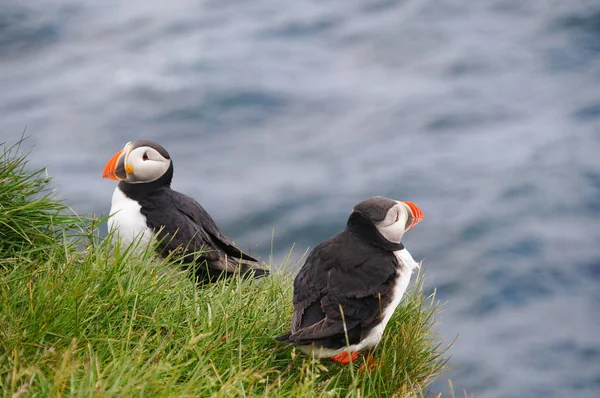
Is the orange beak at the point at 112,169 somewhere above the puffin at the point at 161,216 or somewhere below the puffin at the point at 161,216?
above

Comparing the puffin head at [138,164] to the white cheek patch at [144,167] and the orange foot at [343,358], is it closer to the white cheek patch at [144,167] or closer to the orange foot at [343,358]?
the white cheek patch at [144,167]

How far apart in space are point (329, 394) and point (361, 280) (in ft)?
2.71

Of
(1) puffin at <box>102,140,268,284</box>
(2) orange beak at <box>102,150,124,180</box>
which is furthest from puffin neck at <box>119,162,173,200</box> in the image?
(2) orange beak at <box>102,150,124,180</box>

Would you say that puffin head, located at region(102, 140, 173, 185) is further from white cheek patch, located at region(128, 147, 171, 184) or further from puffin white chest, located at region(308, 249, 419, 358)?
puffin white chest, located at region(308, 249, 419, 358)

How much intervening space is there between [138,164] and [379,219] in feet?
6.31

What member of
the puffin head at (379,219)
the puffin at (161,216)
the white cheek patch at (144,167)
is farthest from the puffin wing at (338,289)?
the white cheek patch at (144,167)

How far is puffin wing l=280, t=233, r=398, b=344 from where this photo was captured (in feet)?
14.0

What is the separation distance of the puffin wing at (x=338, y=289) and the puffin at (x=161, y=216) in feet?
3.57

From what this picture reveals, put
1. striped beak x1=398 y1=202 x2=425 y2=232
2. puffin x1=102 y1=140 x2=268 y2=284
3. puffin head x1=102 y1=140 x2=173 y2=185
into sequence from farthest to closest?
puffin head x1=102 y1=140 x2=173 y2=185 < puffin x1=102 y1=140 x2=268 y2=284 < striped beak x1=398 y1=202 x2=425 y2=232

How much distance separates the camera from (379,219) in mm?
4551

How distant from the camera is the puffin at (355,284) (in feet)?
14.1

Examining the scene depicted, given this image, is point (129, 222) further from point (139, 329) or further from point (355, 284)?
point (355, 284)

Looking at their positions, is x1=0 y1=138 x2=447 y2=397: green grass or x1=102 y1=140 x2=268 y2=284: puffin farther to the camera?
x1=102 y1=140 x2=268 y2=284: puffin

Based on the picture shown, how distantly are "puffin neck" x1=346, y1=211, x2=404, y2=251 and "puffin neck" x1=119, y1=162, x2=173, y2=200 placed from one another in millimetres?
1704
